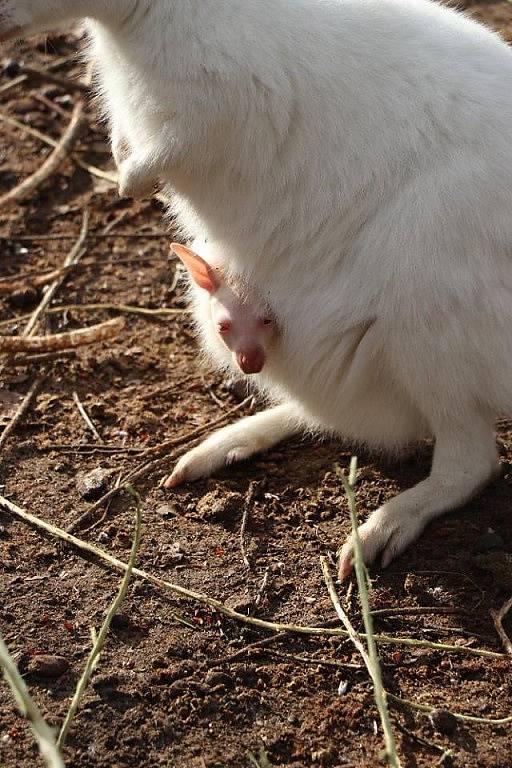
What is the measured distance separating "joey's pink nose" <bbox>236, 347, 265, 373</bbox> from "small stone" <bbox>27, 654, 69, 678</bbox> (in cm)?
104

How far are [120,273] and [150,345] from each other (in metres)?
0.53

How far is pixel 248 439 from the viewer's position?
3.73 m

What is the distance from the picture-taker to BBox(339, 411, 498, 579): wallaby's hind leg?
3.27 m

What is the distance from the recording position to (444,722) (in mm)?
2732

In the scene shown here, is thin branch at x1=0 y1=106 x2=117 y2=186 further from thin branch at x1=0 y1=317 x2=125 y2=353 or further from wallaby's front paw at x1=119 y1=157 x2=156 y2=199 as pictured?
wallaby's front paw at x1=119 y1=157 x2=156 y2=199

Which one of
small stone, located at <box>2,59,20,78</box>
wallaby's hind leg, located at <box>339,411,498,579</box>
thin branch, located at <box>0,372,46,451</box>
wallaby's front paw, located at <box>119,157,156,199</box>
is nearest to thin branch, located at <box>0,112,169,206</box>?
small stone, located at <box>2,59,20,78</box>

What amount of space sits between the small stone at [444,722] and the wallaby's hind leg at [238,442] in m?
1.22

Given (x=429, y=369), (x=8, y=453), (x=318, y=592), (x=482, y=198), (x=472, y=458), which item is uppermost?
(x=482, y=198)

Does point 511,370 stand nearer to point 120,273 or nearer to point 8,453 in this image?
point 8,453

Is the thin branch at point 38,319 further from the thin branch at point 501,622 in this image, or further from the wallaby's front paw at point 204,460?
the thin branch at point 501,622

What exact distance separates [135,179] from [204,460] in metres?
0.97

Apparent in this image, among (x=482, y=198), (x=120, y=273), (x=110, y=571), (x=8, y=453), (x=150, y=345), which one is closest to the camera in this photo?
(x=482, y=198)

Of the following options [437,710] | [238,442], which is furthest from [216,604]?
[238,442]

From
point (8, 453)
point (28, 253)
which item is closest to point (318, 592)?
point (8, 453)
